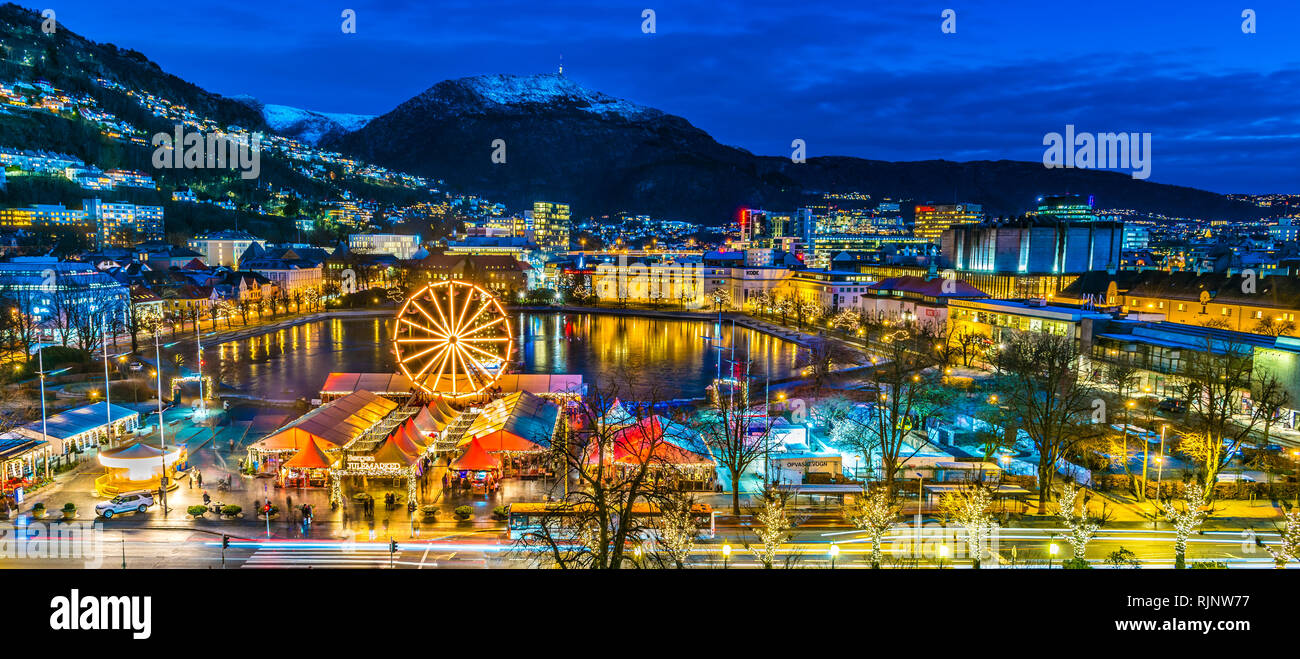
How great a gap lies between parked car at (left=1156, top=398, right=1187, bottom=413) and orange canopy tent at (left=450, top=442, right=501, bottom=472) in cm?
1737

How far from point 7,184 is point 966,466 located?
84.4 meters

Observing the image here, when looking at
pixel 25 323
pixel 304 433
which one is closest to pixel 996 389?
pixel 304 433

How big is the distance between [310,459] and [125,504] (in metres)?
2.91

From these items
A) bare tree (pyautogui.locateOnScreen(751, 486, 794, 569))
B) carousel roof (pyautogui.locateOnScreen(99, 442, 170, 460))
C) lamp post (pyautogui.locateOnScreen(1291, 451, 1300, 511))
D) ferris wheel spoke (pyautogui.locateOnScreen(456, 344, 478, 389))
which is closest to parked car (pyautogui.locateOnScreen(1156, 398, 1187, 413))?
lamp post (pyautogui.locateOnScreen(1291, 451, 1300, 511))

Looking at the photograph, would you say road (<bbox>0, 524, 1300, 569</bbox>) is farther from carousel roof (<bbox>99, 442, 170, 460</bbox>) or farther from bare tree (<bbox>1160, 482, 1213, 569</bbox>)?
carousel roof (<bbox>99, 442, 170, 460</bbox>)

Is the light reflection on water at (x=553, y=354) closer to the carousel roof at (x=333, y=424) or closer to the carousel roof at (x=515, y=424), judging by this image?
the carousel roof at (x=515, y=424)

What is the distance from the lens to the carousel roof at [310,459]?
46.7ft

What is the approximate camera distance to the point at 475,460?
1438 cm

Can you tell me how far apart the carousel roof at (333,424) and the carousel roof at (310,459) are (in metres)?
0.17

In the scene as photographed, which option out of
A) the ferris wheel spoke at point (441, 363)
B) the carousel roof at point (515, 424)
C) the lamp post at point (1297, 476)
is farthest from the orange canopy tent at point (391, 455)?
the lamp post at point (1297, 476)

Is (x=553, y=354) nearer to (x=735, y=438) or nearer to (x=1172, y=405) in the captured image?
(x=735, y=438)

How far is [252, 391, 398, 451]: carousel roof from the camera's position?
14.8 metres

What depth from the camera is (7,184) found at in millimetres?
68438
